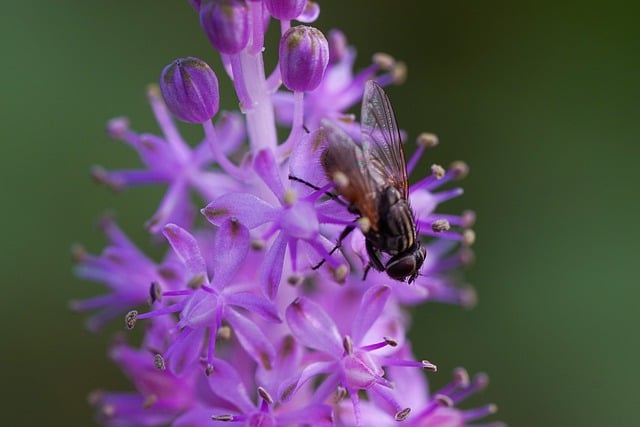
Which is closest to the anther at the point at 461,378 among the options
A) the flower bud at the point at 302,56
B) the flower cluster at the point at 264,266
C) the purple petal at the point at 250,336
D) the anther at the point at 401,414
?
the flower cluster at the point at 264,266

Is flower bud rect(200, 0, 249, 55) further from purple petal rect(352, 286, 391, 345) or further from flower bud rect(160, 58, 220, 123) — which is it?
purple petal rect(352, 286, 391, 345)

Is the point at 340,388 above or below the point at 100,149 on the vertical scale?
above

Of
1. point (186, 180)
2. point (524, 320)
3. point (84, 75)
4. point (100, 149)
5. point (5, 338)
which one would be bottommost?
point (5, 338)

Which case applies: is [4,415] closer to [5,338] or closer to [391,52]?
[5,338]

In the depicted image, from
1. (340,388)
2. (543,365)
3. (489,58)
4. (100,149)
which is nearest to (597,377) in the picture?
(543,365)

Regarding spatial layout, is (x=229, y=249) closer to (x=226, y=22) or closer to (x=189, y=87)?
(x=189, y=87)

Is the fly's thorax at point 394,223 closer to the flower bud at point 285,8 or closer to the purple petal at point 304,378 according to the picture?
the purple petal at point 304,378

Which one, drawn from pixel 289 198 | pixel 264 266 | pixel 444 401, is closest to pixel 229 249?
pixel 264 266

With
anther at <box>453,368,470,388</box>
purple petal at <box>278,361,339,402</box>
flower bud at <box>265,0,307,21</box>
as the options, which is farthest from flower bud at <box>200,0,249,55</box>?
anther at <box>453,368,470,388</box>
